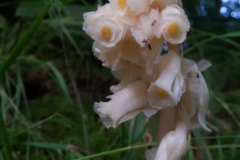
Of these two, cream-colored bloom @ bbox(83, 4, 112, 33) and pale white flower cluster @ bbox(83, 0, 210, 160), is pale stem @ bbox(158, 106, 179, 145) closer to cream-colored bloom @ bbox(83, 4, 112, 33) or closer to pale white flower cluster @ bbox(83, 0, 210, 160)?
pale white flower cluster @ bbox(83, 0, 210, 160)

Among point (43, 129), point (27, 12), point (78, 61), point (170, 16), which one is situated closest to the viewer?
point (170, 16)

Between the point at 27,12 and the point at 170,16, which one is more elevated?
the point at 170,16

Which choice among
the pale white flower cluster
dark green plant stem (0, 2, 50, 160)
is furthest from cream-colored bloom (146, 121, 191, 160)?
dark green plant stem (0, 2, 50, 160)

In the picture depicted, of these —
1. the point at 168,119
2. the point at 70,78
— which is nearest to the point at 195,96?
the point at 168,119

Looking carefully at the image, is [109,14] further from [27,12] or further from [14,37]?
[14,37]

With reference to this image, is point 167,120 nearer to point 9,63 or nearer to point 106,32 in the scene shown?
point 106,32

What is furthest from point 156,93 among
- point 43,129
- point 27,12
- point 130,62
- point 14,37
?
point 14,37

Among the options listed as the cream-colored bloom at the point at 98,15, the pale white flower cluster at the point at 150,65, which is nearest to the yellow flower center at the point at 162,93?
the pale white flower cluster at the point at 150,65

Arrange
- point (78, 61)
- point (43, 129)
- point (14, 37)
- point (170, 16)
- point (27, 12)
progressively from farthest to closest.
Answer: point (78, 61) → point (14, 37) → point (27, 12) → point (43, 129) → point (170, 16)
